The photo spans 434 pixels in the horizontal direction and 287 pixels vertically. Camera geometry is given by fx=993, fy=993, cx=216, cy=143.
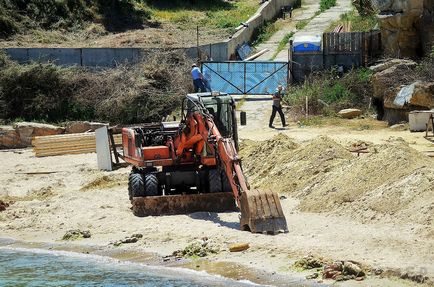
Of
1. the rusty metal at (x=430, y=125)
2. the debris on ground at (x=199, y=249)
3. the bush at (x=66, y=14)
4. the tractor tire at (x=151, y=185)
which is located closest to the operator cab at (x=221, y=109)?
the tractor tire at (x=151, y=185)

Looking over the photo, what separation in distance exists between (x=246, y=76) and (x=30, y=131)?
8944 millimetres

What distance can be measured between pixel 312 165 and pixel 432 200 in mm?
5632

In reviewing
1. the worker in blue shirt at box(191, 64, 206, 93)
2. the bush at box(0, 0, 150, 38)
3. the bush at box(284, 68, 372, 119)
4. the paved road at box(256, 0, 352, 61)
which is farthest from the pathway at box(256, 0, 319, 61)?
the worker in blue shirt at box(191, 64, 206, 93)

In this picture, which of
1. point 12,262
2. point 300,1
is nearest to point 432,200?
point 12,262

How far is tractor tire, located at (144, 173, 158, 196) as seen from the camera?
2155 cm

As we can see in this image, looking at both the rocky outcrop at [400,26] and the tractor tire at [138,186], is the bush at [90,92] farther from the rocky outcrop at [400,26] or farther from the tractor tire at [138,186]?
the tractor tire at [138,186]

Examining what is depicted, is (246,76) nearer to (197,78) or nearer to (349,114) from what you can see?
(197,78)

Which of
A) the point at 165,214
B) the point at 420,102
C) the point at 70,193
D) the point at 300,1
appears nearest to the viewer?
the point at 165,214

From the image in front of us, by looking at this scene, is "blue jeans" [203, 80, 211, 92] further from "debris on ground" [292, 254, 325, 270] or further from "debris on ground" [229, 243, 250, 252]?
"debris on ground" [292, 254, 325, 270]

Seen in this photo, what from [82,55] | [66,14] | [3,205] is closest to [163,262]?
[3,205]

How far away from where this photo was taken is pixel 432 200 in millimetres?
17953

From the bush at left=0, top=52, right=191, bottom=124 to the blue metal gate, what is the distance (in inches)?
42.8

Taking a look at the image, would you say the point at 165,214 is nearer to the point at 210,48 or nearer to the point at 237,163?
the point at 237,163

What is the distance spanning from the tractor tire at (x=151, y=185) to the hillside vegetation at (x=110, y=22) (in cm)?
2361
